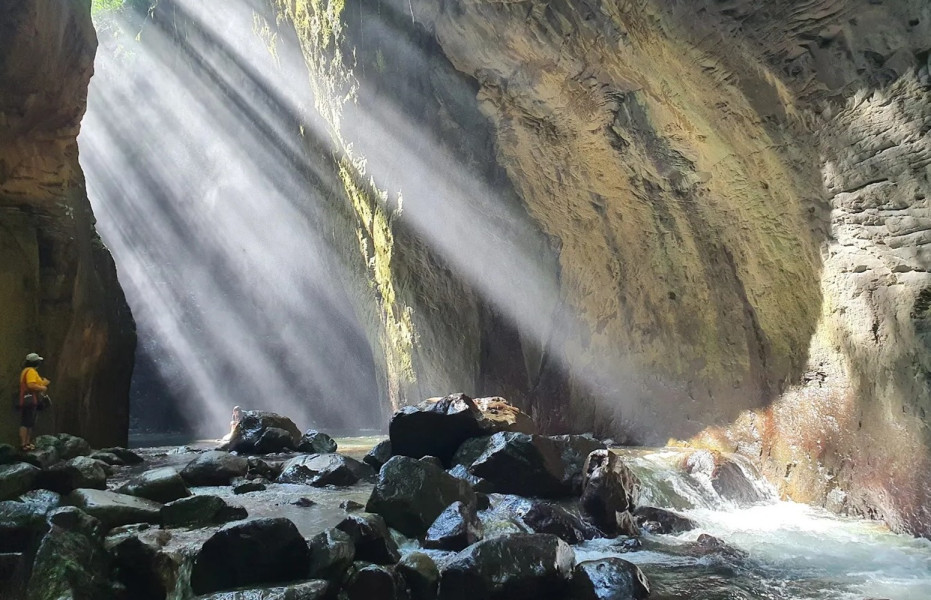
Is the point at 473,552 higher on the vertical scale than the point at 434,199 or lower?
lower

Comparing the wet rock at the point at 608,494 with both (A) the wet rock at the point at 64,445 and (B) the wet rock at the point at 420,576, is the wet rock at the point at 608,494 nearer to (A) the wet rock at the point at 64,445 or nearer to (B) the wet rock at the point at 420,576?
(B) the wet rock at the point at 420,576

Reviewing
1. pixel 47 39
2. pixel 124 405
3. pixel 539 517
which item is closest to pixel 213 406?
pixel 124 405

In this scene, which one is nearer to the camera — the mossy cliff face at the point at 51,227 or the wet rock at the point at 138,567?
the wet rock at the point at 138,567

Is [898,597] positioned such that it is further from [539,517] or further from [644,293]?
[644,293]

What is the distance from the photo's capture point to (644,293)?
9.94 m

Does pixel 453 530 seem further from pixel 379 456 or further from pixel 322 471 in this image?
pixel 379 456

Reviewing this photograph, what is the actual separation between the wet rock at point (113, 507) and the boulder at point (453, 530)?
2.13 meters

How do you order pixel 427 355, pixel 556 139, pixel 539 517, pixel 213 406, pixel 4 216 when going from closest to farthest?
pixel 539 517
pixel 4 216
pixel 556 139
pixel 427 355
pixel 213 406

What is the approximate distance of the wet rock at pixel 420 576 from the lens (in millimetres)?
3941

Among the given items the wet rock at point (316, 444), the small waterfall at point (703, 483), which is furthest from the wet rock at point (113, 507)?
the wet rock at point (316, 444)

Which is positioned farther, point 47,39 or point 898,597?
point 47,39

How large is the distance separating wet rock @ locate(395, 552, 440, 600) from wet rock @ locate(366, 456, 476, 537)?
3.18 ft

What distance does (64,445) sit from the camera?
776 cm

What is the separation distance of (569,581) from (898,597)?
215 cm
